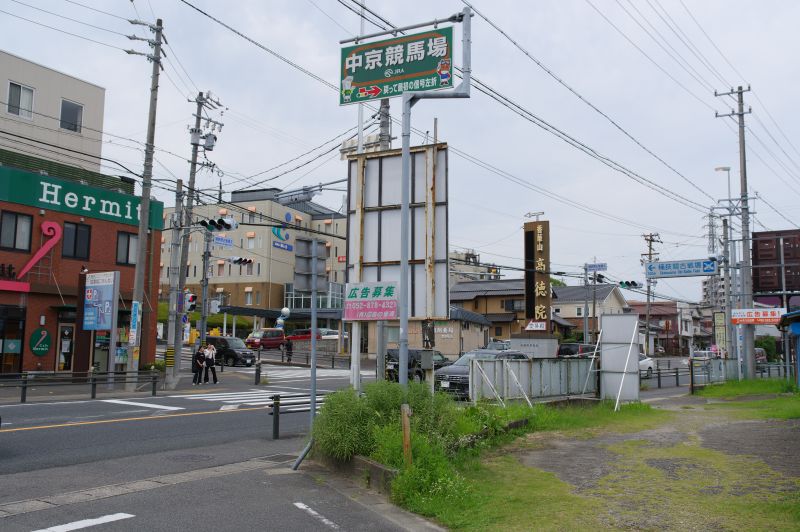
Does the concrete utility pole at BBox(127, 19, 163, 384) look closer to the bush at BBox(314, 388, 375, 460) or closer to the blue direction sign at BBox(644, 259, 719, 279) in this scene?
the bush at BBox(314, 388, 375, 460)

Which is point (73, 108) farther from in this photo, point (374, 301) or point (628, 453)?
point (628, 453)

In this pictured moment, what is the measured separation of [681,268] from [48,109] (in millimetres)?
34765

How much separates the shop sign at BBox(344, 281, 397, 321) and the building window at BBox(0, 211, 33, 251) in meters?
21.3

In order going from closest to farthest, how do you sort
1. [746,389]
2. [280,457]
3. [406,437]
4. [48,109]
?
[406,437], [280,457], [746,389], [48,109]

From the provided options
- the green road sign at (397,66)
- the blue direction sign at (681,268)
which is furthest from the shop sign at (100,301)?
the blue direction sign at (681,268)

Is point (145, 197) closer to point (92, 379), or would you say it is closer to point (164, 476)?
point (92, 379)

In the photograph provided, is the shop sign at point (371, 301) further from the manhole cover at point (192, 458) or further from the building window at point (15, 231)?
the building window at point (15, 231)

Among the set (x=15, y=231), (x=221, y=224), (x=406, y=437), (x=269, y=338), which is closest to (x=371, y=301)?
(x=406, y=437)

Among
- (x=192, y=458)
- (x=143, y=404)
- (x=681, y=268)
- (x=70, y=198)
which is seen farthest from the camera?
(x=681, y=268)

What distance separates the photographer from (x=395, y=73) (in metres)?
11.6

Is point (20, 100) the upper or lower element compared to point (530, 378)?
upper

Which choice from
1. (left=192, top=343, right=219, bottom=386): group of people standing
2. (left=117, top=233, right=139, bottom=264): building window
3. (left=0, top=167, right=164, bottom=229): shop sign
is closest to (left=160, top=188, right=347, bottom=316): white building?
(left=117, top=233, right=139, bottom=264): building window

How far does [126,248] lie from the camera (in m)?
31.3

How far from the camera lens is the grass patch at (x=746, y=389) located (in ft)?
86.0
